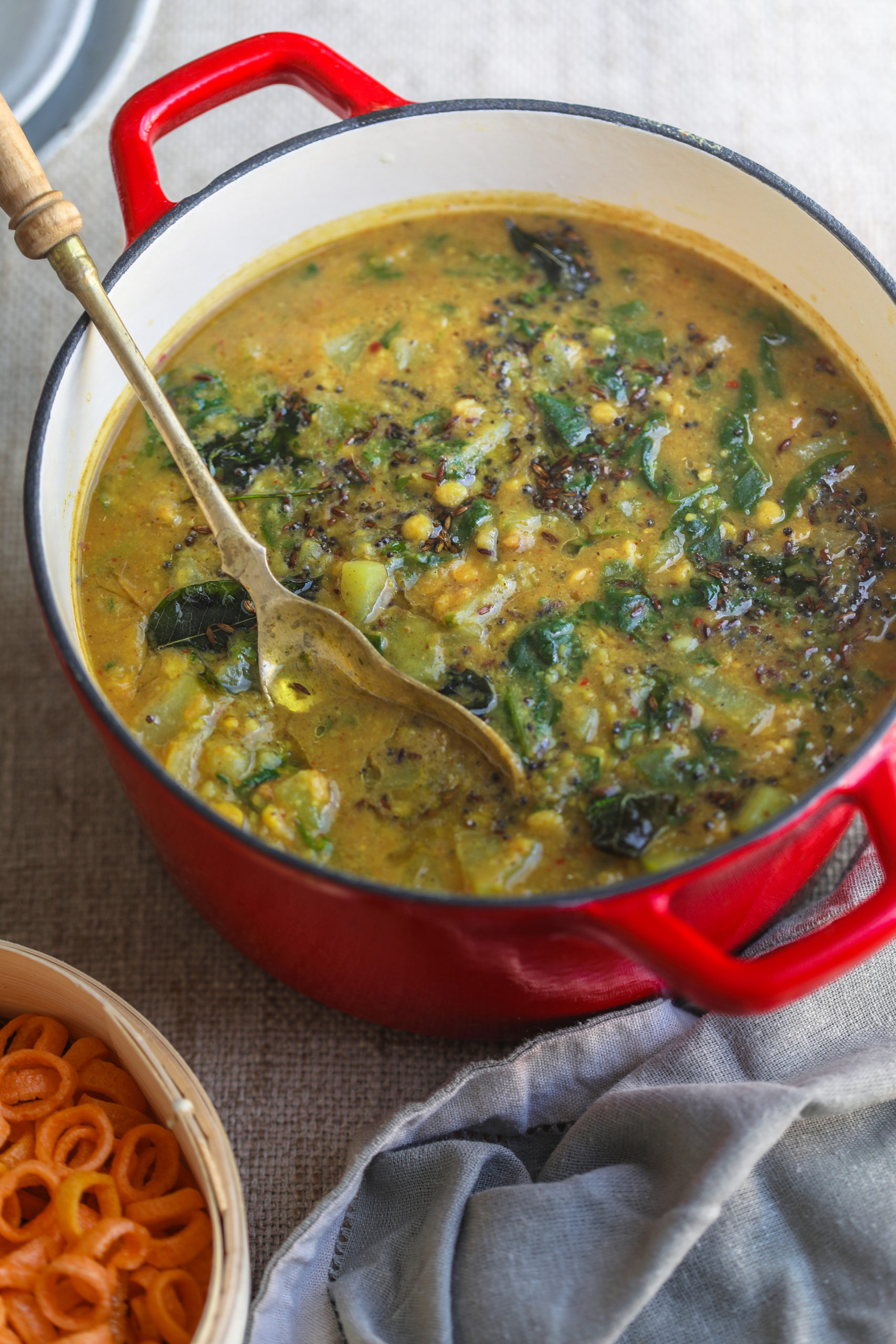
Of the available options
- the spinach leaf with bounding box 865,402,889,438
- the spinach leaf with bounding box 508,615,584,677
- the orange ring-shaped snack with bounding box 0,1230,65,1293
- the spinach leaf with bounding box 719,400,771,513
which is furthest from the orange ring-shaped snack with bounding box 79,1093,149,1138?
the spinach leaf with bounding box 865,402,889,438

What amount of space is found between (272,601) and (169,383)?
853mm

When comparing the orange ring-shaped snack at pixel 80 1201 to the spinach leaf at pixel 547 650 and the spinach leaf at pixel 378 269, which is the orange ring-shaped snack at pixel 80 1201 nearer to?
the spinach leaf at pixel 547 650

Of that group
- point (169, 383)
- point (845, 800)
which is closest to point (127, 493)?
point (169, 383)

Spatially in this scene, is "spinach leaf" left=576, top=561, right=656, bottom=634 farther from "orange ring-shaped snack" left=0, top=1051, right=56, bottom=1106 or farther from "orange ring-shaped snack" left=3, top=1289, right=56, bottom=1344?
"orange ring-shaped snack" left=3, top=1289, right=56, bottom=1344

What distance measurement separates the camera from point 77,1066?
2879 mm

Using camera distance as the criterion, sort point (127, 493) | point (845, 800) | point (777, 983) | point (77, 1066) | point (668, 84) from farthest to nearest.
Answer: point (668, 84)
point (127, 493)
point (77, 1066)
point (845, 800)
point (777, 983)

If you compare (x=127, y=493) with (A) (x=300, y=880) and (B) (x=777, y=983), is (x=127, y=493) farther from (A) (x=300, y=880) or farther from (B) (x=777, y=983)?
(B) (x=777, y=983)

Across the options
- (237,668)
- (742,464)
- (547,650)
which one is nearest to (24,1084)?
(237,668)

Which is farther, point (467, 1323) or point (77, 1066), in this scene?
point (77, 1066)

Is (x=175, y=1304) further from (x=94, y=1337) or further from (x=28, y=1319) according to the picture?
(x=28, y=1319)

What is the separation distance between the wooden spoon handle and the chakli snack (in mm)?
1784

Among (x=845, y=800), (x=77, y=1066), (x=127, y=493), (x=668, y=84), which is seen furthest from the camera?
Result: (x=668, y=84)

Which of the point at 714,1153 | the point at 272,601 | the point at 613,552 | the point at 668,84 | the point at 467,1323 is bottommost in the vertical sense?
the point at 467,1323

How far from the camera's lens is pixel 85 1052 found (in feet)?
9.48
